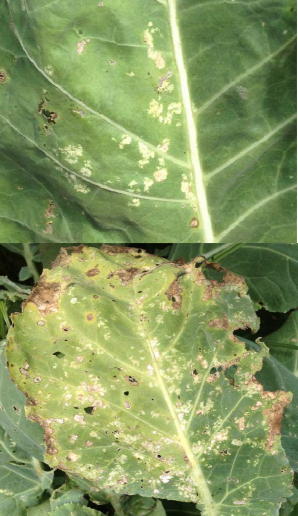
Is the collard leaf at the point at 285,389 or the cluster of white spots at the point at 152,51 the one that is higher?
the cluster of white spots at the point at 152,51

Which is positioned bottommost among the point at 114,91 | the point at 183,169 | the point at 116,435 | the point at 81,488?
the point at 81,488

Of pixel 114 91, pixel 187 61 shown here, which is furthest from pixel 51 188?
pixel 187 61

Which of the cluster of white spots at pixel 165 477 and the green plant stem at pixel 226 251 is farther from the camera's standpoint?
the green plant stem at pixel 226 251

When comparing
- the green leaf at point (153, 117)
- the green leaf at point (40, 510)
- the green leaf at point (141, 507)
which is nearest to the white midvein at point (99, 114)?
the green leaf at point (153, 117)

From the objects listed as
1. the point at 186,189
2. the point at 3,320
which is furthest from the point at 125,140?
the point at 3,320

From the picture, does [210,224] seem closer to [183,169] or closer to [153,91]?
[183,169]

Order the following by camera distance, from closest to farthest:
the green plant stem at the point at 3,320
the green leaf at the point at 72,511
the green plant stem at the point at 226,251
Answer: the green leaf at the point at 72,511 < the green plant stem at the point at 226,251 < the green plant stem at the point at 3,320

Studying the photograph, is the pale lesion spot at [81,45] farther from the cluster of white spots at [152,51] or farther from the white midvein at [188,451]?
the white midvein at [188,451]

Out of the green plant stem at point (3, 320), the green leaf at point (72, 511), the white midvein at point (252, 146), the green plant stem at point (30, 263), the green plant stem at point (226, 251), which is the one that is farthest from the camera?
the green plant stem at point (30, 263)
